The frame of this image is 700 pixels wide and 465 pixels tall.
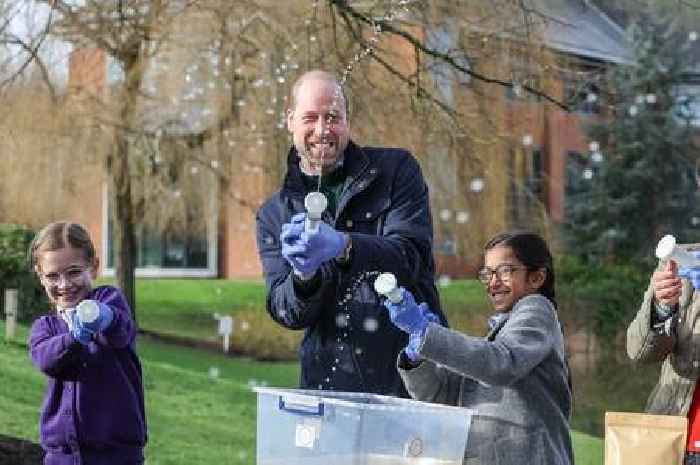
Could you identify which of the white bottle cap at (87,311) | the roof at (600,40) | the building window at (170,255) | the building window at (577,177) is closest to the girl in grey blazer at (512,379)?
the white bottle cap at (87,311)

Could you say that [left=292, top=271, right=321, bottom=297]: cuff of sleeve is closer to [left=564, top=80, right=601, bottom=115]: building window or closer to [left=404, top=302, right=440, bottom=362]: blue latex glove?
[left=404, top=302, right=440, bottom=362]: blue latex glove

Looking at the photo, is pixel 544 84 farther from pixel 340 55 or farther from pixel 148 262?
pixel 148 262

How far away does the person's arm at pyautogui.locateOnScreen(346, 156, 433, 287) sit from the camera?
2.57m

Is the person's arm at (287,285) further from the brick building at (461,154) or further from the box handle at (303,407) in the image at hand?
the brick building at (461,154)

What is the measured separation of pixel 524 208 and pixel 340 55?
528 centimetres

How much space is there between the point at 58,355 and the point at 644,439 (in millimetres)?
1439

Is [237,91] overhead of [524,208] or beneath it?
overhead

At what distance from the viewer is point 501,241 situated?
2840mm

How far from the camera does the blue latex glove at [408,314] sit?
233 centimetres

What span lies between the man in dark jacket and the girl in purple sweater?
63 cm

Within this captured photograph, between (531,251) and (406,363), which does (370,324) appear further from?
(531,251)

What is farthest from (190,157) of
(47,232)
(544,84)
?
(47,232)

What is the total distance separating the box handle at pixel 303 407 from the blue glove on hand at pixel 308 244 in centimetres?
28

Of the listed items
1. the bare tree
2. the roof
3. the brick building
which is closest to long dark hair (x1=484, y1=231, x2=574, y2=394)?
the bare tree
